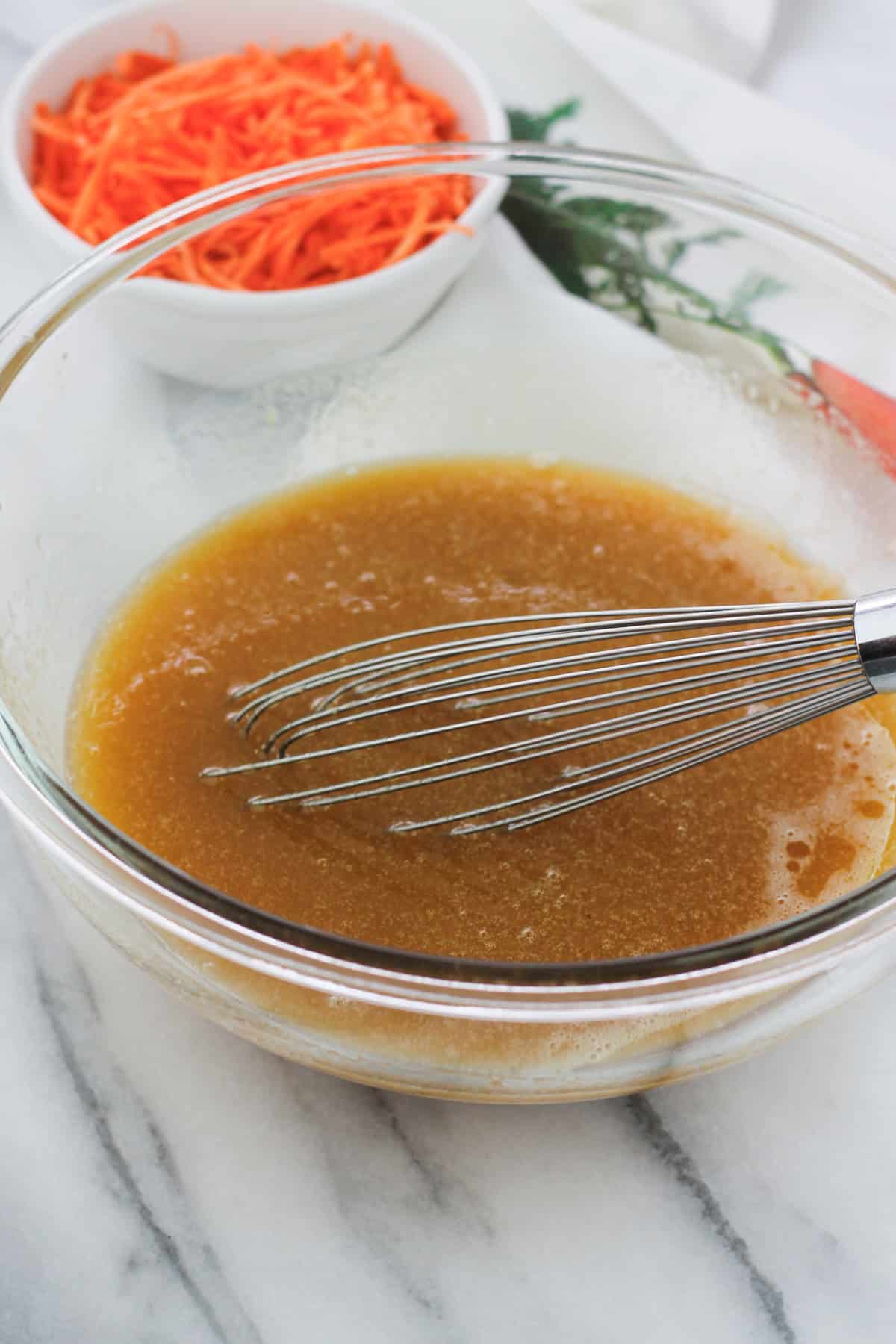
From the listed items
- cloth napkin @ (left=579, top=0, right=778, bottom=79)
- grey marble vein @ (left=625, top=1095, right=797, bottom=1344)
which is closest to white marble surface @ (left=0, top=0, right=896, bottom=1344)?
grey marble vein @ (left=625, top=1095, right=797, bottom=1344)

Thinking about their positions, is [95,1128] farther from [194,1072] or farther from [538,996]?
[538,996]

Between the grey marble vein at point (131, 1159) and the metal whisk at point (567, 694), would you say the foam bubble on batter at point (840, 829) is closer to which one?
the metal whisk at point (567, 694)

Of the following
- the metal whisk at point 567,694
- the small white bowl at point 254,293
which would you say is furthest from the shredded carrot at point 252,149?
the metal whisk at point 567,694

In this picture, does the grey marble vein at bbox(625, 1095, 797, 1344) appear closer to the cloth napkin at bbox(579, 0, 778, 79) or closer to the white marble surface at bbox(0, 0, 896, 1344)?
the white marble surface at bbox(0, 0, 896, 1344)

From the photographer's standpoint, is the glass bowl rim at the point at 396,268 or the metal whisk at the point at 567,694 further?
the metal whisk at the point at 567,694

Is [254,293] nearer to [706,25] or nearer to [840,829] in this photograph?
[840,829]

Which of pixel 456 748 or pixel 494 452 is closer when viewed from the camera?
pixel 456 748

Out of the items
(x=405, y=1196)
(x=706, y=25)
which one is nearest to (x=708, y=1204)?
(x=405, y=1196)
